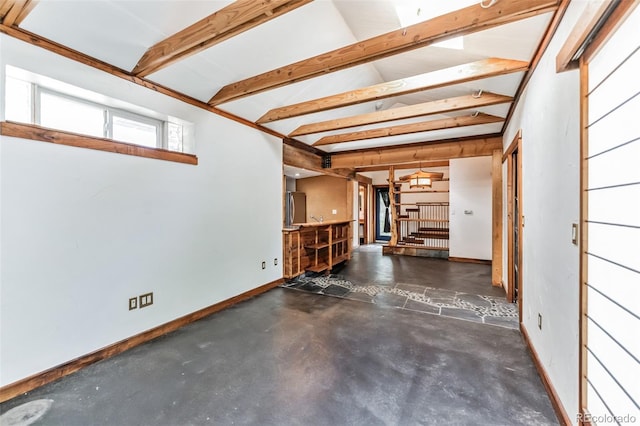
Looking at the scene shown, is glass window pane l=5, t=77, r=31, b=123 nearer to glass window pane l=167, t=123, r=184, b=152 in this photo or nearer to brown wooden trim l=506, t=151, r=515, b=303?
glass window pane l=167, t=123, r=184, b=152

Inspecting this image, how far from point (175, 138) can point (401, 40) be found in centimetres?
254

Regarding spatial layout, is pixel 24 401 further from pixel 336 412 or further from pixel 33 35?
pixel 33 35

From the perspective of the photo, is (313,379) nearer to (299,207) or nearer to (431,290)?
(431,290)

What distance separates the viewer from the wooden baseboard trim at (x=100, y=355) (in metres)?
1.74

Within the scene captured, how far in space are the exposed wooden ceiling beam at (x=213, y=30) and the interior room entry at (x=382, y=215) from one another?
8.10 m

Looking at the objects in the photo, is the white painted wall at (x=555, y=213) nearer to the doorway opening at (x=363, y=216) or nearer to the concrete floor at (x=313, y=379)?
the concrete floor at (x=313, y=379)

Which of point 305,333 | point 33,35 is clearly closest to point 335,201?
point 305,333

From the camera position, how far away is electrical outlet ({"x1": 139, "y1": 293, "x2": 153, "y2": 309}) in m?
2.42

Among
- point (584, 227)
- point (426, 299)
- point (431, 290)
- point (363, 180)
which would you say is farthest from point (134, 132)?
point (363, 180)

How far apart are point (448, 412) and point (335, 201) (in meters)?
6.19

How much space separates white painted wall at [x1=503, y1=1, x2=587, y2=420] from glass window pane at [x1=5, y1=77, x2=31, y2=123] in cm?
357

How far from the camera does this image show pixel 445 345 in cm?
233

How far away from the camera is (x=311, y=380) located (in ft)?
6.13

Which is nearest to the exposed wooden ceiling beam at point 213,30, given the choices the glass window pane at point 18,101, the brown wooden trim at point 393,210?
the glass window pane at point 18,101
